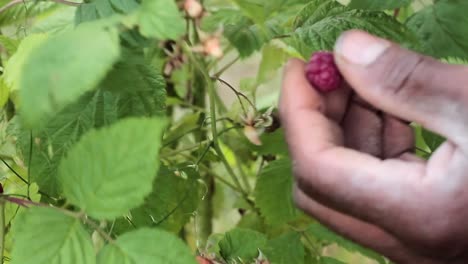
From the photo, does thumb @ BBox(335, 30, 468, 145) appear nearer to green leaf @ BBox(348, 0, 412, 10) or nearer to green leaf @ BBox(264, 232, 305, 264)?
green leaf @ BBox(348, 0, 412, 10)

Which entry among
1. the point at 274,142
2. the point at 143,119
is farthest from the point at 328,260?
the point at 143,119

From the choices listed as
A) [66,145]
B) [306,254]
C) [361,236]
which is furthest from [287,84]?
[306,254]

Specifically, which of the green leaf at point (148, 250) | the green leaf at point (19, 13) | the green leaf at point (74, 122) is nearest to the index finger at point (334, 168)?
the green leaf at point (148, 250)

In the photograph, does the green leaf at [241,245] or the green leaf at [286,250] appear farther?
the green leaf at [286,250]

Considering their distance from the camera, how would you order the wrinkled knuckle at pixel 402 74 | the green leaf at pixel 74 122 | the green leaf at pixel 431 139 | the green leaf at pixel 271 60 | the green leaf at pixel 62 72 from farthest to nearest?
the green leaf at pixel 271 60
the green leaf at pixel 431 139
the green leaf at pixel 74 122
the wrinkled knuckle at pixel 402 74
the green leaf at pixel 62 72

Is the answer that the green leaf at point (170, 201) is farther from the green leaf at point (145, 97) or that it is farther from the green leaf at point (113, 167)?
the green leaf at point (113, 167)

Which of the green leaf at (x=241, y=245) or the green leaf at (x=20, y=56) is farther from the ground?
the green leaf at (x=20, y=56)

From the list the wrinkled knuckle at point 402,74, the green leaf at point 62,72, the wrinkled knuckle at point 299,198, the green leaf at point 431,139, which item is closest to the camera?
the green leaf at point 62,72
